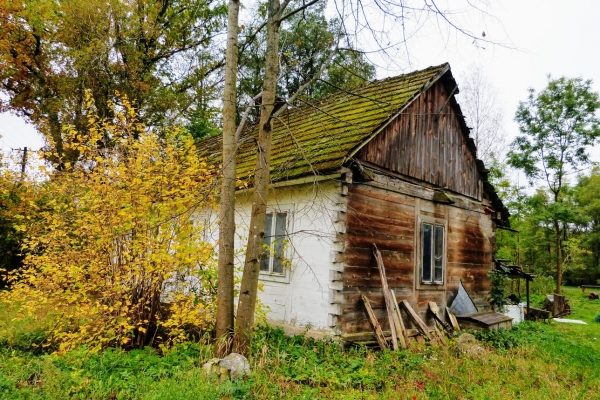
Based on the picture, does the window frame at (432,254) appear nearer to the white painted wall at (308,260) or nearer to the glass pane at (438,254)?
the glass pane at (438,254)

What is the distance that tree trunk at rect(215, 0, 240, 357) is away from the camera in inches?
235

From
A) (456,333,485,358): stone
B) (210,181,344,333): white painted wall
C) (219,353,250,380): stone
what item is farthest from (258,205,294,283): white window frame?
(456,333,485,358): stone

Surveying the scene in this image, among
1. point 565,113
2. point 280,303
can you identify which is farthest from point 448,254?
point 565,113

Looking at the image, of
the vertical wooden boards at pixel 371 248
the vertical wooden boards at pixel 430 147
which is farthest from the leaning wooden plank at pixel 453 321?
the vertical wooden boards at pixel 430 147

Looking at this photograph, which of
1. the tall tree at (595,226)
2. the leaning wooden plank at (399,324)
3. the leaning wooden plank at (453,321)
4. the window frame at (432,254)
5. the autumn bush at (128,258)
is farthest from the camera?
the tall tree at (595,226)

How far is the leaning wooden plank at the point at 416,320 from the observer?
813 cm

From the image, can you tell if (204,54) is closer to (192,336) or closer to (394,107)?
(394,107)

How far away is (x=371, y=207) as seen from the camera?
839 cm

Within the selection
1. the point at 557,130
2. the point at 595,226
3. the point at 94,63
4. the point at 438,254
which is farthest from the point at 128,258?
the point at 595,226

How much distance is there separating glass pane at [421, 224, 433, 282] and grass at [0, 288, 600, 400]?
7.16 ft

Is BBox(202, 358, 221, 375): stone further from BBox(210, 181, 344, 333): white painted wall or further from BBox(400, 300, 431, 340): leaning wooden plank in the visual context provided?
BBox(400, 300, 431, 340): leaning wooden plank

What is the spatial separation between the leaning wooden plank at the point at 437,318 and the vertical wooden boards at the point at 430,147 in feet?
10.1

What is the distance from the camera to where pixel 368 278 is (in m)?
8.12

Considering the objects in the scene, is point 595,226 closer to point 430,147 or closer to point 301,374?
point 430,147
